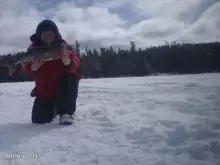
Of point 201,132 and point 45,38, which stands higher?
point 45,38

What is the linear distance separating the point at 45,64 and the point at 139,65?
188ft

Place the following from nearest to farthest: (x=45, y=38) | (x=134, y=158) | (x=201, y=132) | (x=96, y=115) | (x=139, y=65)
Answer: (x=134, y=158)
(x=201, y=132)
(x=45, y=38)
(x=96, y=115)
(x=139, y=65)

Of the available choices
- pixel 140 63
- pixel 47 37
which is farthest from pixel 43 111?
pixel 140 63

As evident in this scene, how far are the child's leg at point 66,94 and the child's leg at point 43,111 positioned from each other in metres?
0.20

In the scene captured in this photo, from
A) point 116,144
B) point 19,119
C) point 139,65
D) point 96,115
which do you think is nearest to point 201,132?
point 116,144

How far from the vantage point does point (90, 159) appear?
204cm

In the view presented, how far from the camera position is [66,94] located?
10.9 feet

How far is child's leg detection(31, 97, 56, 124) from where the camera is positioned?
341 cm

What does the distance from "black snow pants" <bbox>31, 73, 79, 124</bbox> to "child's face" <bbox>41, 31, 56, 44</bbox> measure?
56cm

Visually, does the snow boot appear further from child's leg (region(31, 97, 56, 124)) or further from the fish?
the fish

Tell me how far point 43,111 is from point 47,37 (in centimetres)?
109

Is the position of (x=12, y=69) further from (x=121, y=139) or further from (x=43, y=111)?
(x=121, y=139)

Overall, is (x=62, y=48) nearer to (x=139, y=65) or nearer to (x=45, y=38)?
(x=45, y=38)

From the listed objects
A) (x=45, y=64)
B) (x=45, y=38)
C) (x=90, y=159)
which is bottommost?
(x=90, y=159)
